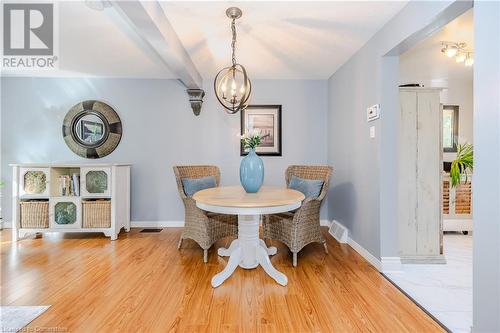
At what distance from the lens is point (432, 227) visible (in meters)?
2.55

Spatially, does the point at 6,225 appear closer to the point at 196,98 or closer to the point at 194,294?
the point at 196,98

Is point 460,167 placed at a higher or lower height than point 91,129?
lower

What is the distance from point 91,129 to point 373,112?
385 cm

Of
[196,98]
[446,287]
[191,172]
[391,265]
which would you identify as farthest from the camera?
[196,98]

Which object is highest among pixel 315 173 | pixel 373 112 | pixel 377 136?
pixel 373 112

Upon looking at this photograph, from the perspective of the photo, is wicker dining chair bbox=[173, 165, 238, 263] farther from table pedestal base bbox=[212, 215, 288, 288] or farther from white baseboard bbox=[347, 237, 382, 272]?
white baseboard bbox=[347, 237, 382, 272]

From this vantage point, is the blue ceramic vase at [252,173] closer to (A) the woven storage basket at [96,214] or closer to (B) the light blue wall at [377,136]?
(B) the light blue wall at [377,136]

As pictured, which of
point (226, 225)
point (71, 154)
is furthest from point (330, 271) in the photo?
point (71, 154)

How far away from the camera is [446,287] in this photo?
2.04m

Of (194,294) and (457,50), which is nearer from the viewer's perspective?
(194,294)

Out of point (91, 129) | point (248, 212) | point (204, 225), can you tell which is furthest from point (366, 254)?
point (91, 129)

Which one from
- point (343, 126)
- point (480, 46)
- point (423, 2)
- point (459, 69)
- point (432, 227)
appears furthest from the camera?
point (459, 69)

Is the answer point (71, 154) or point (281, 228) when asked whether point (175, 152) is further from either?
point (281, 228)

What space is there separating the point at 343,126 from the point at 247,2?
6.58ft
